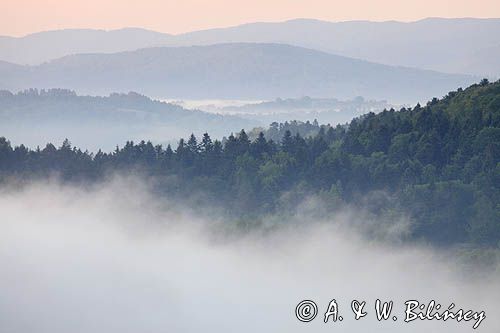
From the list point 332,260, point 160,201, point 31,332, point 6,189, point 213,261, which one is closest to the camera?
point 31,332

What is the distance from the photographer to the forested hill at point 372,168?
105438 millimetres

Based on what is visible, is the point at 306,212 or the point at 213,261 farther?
the point at 306,212

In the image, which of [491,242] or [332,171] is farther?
[332,171]

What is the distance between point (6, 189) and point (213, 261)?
1900 inches

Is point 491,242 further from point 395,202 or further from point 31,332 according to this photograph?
point 31,332

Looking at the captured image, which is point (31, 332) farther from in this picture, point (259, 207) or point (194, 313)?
point (259, 207)

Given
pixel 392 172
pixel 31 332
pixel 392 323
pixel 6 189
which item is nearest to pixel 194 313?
pixel 31 332

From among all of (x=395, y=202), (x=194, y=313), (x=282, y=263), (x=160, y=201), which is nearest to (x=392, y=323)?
(x=194, y=313)

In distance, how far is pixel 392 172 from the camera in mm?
118250

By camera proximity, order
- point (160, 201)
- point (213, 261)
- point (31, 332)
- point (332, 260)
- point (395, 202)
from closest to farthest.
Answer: point (31, 332), point (332, 260), point (213, 261), point (395, 202), point (160, 201)

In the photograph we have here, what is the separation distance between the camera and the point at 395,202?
11019 centimetres

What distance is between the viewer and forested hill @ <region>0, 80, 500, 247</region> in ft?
346

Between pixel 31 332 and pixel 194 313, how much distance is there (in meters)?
11.0

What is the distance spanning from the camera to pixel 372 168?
120812 mm
